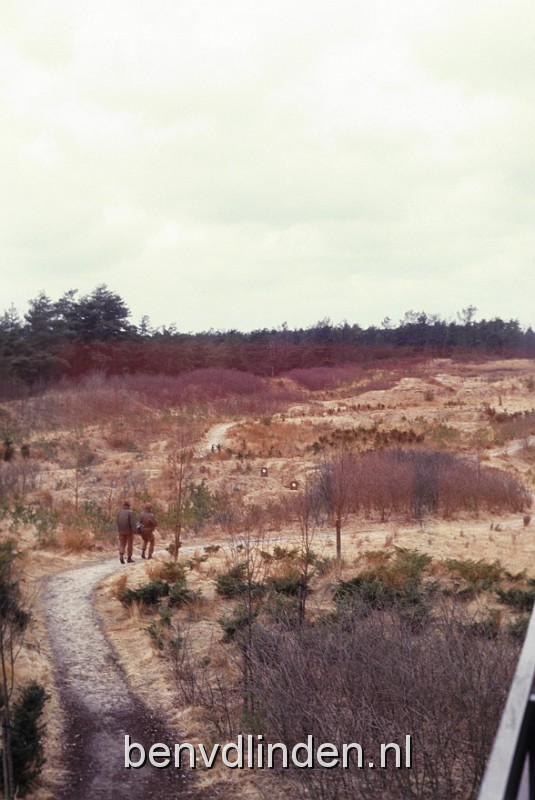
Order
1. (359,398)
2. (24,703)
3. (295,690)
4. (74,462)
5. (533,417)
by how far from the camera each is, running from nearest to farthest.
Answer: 1. (295,690)
2. (24,703)
3. (74,462)
4. (533,417)
5. (359,398)

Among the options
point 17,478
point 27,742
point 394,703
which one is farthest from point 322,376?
point 394,703

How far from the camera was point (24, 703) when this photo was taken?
20.8 feet

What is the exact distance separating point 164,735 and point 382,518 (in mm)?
13122

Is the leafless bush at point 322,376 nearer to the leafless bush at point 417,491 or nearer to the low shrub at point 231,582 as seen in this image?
the leafless bush at point 417,491

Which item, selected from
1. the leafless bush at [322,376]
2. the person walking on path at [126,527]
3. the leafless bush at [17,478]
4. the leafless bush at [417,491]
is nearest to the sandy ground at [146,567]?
the person walking on path at [126,527]

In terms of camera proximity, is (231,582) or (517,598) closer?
(517,598)

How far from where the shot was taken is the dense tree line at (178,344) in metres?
42.1

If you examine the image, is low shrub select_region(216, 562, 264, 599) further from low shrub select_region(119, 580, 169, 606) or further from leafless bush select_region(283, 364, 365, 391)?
leafless bush select_region(283, 364, 365, 391)

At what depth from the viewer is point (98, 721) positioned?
23.9ft

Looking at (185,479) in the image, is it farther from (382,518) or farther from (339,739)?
(339,739)

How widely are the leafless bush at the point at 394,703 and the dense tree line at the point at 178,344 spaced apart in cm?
3597

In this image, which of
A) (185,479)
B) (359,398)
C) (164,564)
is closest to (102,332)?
(359,398)

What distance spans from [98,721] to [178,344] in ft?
146

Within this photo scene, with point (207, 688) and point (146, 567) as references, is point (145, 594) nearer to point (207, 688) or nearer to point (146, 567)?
point (146, 567)
